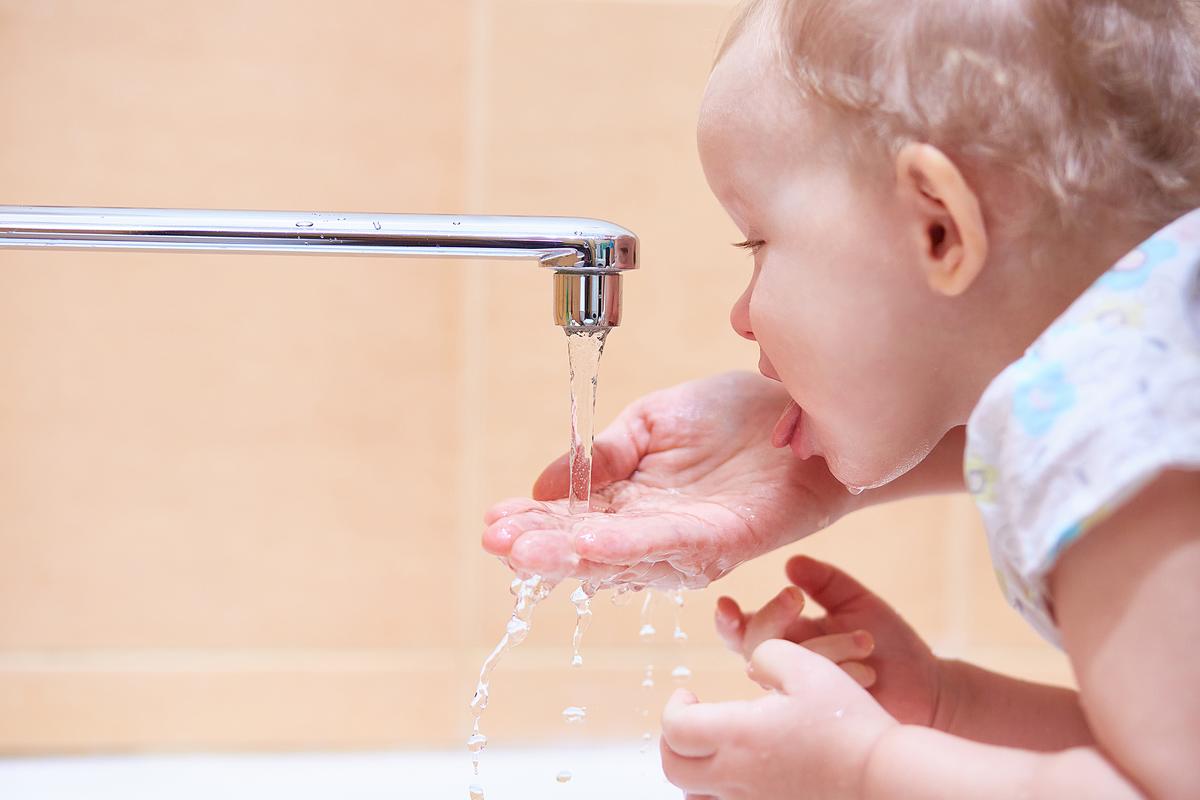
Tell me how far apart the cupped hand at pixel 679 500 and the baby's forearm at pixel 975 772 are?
0.51 ft

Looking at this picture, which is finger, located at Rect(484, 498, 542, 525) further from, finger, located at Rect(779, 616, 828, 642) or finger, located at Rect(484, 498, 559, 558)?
finger, located at Rect(779, 616, 828, 642)

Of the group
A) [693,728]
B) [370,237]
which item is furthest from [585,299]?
[693,728]

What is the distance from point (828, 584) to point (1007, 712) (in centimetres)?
13

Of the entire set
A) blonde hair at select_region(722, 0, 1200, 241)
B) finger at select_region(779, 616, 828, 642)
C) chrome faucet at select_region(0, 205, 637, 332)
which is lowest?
finger at select_region(779, 616, 828, 642)

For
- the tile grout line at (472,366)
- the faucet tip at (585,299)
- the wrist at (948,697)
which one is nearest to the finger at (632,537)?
the faucet tip at (585,299)

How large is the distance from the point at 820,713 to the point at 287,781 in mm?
625

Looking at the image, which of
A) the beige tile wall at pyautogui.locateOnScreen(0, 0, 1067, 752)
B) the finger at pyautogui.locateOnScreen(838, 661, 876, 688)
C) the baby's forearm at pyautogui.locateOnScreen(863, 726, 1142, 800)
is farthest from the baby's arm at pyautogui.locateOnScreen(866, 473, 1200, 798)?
the beige tile wall at pyautogui.locateOnScreen(0, 0, 1067, 752)

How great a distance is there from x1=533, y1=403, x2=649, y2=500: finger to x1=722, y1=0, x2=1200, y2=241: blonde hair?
10.9 inches

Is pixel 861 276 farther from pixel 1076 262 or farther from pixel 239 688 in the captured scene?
pixel 239 688

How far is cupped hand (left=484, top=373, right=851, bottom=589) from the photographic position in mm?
622

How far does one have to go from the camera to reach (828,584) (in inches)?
32.4

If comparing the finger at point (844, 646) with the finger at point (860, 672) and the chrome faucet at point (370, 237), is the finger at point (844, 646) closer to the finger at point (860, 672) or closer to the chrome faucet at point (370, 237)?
the finger at point (860, 672)

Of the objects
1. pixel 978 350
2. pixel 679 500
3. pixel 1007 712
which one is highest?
pixel 978 350

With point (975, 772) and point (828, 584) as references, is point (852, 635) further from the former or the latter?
point (975, 772)
